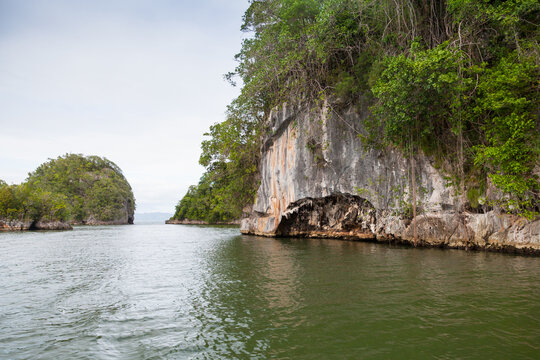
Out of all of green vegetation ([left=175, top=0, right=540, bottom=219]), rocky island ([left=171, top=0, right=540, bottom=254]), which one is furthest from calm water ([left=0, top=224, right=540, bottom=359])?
green vegetation ([left=175, top=0, right=540, bottom=219])

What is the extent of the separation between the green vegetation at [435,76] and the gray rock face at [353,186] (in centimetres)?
71

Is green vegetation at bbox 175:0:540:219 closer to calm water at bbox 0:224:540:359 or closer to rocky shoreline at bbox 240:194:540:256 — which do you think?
rocky shoreline at bbox 240:194:540:256

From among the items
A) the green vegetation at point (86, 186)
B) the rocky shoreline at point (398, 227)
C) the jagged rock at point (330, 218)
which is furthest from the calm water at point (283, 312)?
the green vegetation at point (86, 186)

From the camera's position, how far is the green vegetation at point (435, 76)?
10.1m

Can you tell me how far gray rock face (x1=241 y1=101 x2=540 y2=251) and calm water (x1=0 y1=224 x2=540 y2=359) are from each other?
2.23 m

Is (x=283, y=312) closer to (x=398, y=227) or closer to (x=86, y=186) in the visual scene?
(x=398, y=227)

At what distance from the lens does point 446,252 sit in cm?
1167

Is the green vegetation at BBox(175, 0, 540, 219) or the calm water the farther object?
the green vegetation at BBox(175, 0, 540, 219)

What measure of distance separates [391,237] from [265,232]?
10800mm

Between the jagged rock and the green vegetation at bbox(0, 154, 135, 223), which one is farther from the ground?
the green vegetation at bbox(0, 154, 135, 223)

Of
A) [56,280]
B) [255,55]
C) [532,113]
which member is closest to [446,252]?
[532,113]

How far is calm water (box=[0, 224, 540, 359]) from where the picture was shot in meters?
3.93

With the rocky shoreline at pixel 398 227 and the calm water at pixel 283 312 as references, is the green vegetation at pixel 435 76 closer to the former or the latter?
the rocky shoreline at pixel 398 227

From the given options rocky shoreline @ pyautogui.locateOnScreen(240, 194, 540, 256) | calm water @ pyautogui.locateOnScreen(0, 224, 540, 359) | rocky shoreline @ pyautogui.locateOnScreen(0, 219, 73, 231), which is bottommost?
rocky shoreline @ pyautogui.locateOnScreen(0, 219, 73, 231)
